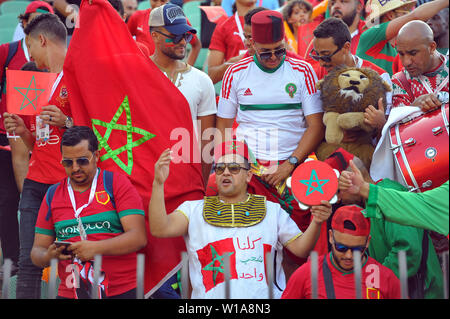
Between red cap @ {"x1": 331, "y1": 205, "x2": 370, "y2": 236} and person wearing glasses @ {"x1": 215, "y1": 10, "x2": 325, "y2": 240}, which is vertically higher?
→ person wearing glasses @ {"x1": 215, "y1": 10, "x2": 325, "y2": 240}

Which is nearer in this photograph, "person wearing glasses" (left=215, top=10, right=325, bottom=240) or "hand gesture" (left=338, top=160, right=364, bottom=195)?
"hand gesture" (left=338, top=160, right=364, bottom=195)

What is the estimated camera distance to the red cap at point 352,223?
4.59m

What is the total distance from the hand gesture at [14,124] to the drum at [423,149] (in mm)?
2712

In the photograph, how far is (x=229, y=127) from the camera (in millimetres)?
5727

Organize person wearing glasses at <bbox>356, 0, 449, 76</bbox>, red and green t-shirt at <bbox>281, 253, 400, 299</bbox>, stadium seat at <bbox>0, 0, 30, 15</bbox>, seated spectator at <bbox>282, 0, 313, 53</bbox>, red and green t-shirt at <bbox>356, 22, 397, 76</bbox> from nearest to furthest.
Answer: red and green t-shirt at <bbox>281, 253, 400, 299</bbox> → person wearing glasses at <bbox>356, 0, 449, 76</bbox> → red and green t-shirt at <bbox>356, 22, 397, 76</bbox> → seated spectator at <bbox>282, 0, 313, 53</bbox> → stadium seat at <bbox>0, 0, 30, 15</bbox>

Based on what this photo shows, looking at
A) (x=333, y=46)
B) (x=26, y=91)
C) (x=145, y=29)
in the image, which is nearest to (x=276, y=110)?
(x=333, y=46)

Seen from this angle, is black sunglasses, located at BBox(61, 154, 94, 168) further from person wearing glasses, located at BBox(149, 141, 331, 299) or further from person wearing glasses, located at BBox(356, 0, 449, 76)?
person wearing glasses, located at BBox(356, 0, 449, 76)

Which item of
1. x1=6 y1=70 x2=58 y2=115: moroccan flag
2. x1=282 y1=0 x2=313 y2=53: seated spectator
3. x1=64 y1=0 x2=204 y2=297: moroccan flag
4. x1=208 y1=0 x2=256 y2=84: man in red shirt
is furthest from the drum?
x1=282 y1=0 x2=313 y2=53: seated spectator

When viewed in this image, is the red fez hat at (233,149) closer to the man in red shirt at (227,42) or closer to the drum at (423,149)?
the drum at (423,149)

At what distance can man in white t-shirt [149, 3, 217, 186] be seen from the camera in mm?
5707

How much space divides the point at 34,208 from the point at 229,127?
4.97ft

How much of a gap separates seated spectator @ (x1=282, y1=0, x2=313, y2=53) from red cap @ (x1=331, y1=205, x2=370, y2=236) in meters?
3.53

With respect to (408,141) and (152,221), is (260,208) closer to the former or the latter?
(152,221)

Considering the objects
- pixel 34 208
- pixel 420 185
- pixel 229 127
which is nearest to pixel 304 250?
pixel 420 185
